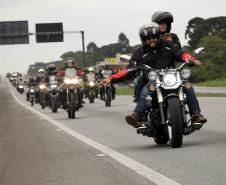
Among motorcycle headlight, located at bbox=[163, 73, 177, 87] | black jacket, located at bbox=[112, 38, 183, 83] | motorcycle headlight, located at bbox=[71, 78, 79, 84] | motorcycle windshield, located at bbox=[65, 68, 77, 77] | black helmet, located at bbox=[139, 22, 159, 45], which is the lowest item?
motorcycle headlight, located at bbox=[71, 78, 79, 84]

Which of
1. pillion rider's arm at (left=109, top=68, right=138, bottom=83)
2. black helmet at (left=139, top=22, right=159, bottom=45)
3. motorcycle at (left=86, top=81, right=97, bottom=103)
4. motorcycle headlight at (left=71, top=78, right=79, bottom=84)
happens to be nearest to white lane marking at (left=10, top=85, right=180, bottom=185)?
pillion rider's arm at (left=109, top=68, right=138, bottom=83)

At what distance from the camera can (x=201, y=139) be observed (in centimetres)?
1299

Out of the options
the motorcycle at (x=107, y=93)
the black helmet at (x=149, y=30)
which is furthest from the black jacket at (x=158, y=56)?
the motorcycle at (x=107, y=93)

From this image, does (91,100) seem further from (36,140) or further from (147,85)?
(147,85)

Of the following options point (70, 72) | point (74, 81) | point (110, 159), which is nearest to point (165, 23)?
point (110, 159)

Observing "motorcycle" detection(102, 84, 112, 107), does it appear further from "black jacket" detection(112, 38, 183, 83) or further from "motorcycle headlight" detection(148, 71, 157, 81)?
"motorcycle headlight" detection(148, 71, 157, 81)

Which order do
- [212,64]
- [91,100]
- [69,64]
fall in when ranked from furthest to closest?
→ [212,64] → [91,100] → [69,64]

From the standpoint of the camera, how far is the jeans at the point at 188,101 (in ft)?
37.1

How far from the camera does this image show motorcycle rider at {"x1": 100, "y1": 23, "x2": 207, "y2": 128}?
11.4m

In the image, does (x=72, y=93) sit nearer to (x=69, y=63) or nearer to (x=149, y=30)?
(x=69, y=63)

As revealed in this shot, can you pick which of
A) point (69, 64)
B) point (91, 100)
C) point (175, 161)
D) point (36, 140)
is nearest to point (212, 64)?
point (91, 100)

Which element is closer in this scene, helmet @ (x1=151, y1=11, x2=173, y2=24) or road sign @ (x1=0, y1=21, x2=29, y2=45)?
helmet @ (x1=151, y1=11, x2=173, y2=24)

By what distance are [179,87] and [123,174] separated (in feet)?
8.64

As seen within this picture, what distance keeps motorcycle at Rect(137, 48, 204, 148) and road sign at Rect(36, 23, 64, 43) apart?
73957 mm
